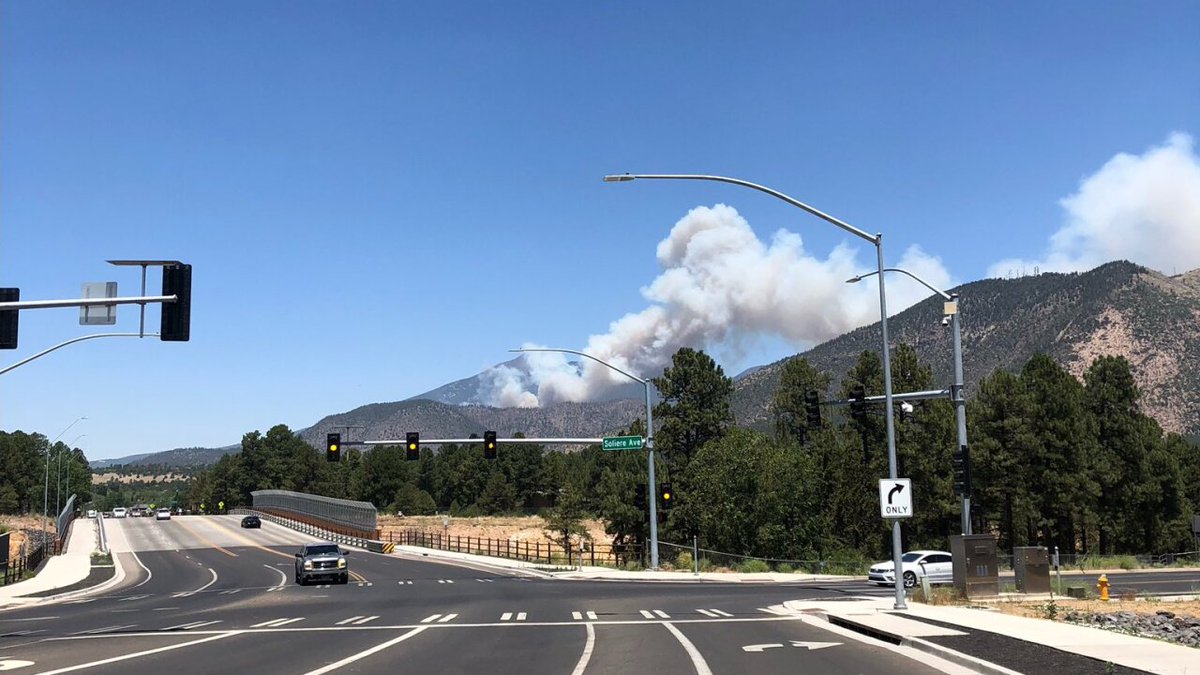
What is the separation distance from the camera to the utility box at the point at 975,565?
26969 mm

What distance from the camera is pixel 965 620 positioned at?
20156 millimetres

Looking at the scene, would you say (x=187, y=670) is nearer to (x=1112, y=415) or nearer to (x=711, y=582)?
(x=711, y=582)

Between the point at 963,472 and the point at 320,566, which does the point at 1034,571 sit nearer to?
the point at 963,472

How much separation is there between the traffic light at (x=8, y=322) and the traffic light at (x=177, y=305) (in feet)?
11.4

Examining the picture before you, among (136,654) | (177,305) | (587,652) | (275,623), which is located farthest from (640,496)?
(136,654)

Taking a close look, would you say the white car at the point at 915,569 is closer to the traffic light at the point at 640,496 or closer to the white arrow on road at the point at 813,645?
the traffic light at the point at 640,496

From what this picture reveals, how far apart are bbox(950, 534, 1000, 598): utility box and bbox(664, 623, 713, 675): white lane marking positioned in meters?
10.2

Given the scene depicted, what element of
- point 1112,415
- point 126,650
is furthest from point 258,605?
point 1112,415

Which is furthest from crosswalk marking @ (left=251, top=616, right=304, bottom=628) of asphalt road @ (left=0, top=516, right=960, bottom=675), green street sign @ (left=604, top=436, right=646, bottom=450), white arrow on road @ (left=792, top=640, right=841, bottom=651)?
green street sign @ (left=604, top=436, right=646, bottom=450)

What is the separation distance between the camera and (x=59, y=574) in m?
53.2

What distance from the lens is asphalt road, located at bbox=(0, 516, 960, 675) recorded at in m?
15.2

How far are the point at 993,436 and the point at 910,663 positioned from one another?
170 ft

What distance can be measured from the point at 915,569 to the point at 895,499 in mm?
15311

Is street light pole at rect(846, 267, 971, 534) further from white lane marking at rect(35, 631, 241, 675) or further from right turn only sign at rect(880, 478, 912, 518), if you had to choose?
white lane marking at rect(35, 631, 241, 675)
